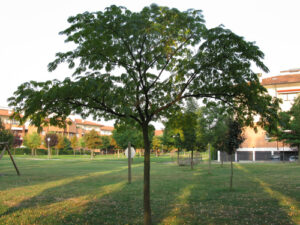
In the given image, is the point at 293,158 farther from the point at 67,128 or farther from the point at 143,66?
the point at 67,128

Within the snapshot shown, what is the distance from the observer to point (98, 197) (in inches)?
473

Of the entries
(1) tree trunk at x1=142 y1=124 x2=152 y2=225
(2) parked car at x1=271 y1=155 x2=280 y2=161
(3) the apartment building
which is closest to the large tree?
(1) tree trunk at x1=142 y1=124 x2=152 y2=225

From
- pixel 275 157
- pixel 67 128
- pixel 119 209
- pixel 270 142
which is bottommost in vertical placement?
pixel 275 157

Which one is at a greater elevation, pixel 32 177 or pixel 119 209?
pixel 119 209

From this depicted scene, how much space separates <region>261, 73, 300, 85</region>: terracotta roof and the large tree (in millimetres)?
48670

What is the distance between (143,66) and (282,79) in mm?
52432

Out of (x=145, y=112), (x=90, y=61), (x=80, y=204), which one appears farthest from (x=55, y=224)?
(x=90, y=61)

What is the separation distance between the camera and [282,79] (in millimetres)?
53812

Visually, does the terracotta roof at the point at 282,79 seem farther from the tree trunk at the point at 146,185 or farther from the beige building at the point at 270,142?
the tree trunk at the point at 146,185

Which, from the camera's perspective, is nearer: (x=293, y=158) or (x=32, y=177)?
(x=32, y=177)

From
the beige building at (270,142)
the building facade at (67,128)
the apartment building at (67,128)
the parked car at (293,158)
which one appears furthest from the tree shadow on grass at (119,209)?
the apartment building at (67,128)

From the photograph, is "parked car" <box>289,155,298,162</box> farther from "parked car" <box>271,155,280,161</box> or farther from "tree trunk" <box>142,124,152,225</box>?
"tree trunk" <box>142,124,152,225</box>

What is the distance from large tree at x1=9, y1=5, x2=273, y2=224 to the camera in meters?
6.62

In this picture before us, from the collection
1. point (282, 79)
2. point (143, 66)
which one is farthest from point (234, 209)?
point (282, 79)
